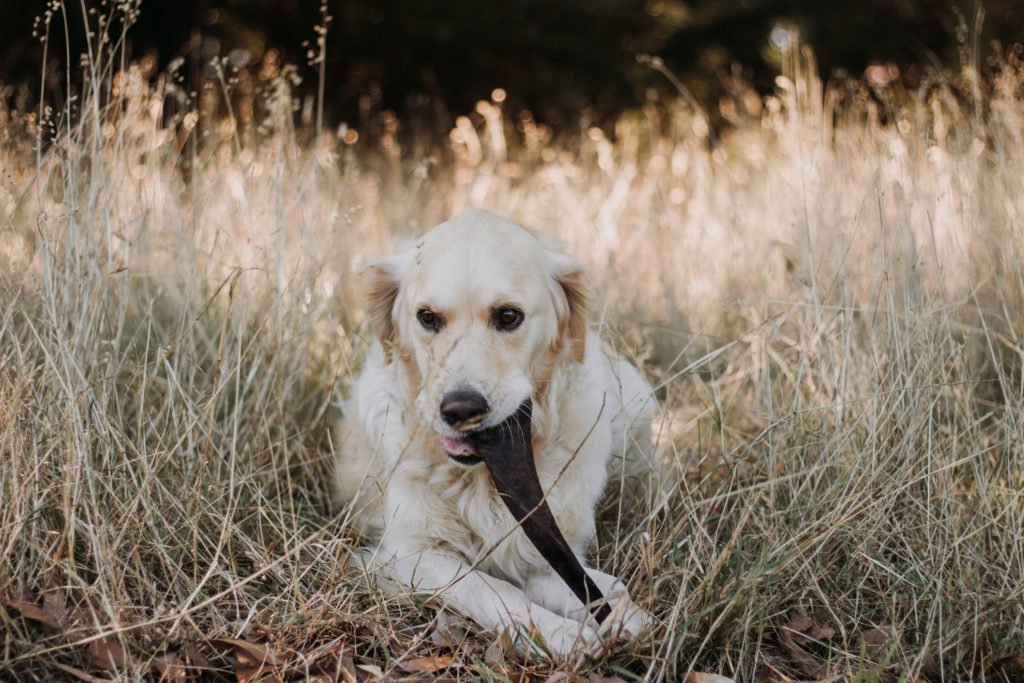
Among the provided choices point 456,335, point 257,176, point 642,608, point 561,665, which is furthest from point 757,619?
point 257,176

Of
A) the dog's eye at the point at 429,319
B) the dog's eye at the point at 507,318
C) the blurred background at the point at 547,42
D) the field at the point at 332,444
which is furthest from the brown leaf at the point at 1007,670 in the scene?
the blurred background at the point at 547,42

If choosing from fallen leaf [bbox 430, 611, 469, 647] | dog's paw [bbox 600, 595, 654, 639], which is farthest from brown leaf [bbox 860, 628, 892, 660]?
fallen leaf [bbox 430, 611, 469, 647]

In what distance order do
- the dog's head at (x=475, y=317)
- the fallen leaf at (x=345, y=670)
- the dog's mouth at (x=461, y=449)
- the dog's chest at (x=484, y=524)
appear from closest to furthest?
the fallen leaf at (x=345, y=670) < the dog's head at (x=475, y=317) < the dog's mouth at (x=461, y=449) < the dog's chest at (x=484, y=524)

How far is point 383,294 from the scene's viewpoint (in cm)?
266

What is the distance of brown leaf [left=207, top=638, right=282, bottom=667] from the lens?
194 centimetres

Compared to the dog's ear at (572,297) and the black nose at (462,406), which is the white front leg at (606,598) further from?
the dog's ear at (572,297)

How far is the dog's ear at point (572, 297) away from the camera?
2.64 meters

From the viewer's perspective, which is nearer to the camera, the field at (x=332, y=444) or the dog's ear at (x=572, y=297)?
the field at (x=332, y=444)

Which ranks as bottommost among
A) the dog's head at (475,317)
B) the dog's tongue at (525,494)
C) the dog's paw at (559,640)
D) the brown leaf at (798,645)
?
the brown leaf at (798,645)

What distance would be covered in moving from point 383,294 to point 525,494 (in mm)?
809

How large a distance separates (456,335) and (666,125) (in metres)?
8.48

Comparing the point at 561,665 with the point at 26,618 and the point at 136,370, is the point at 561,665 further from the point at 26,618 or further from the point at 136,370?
the point at 136,370

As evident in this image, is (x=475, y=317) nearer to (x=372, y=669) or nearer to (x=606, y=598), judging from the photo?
(x=606, y=598)

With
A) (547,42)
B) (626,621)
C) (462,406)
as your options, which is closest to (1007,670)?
(626,621)
